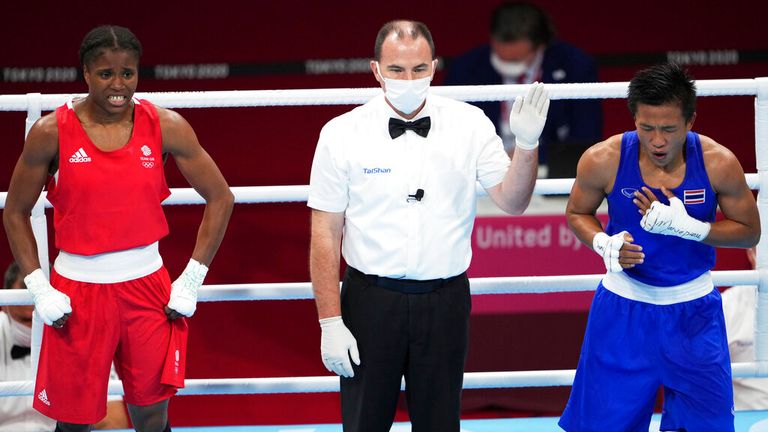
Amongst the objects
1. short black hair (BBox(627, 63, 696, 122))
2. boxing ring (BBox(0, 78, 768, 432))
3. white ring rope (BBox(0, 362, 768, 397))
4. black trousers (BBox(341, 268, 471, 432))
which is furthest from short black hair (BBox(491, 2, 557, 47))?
black trousers (BBox(341, 268, 471, 432))

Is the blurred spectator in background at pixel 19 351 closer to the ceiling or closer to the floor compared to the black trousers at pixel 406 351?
closer to the floor

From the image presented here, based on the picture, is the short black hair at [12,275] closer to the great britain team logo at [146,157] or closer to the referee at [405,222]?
the great britain team logo at [146,157]

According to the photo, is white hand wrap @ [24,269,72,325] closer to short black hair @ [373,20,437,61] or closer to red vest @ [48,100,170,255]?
red vest @ [48,100,170,255]

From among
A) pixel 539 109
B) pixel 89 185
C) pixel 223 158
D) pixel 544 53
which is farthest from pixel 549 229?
pixel 223 158

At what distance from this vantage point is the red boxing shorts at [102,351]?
2799 millimetres

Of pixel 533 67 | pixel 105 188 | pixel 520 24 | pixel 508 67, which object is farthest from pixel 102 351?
pixel 533 67

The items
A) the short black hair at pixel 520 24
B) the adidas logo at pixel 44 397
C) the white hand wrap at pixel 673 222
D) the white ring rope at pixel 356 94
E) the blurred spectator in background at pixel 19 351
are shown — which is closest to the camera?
the white hand wrap at pixel 673 222

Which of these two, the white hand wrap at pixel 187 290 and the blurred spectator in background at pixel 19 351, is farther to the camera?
the blurred spectator in background at pixel 19 351

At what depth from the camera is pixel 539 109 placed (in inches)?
105

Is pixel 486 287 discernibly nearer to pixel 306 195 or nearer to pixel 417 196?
pixel 306 195

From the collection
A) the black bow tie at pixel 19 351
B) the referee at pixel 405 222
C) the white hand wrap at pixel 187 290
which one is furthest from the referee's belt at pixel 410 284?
the black bow tie at pixel 19 351

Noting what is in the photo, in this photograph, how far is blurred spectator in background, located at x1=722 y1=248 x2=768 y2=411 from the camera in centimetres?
431

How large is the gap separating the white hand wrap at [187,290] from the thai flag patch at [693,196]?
4.05 feet

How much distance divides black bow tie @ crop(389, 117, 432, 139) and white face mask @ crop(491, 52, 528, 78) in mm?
2992
